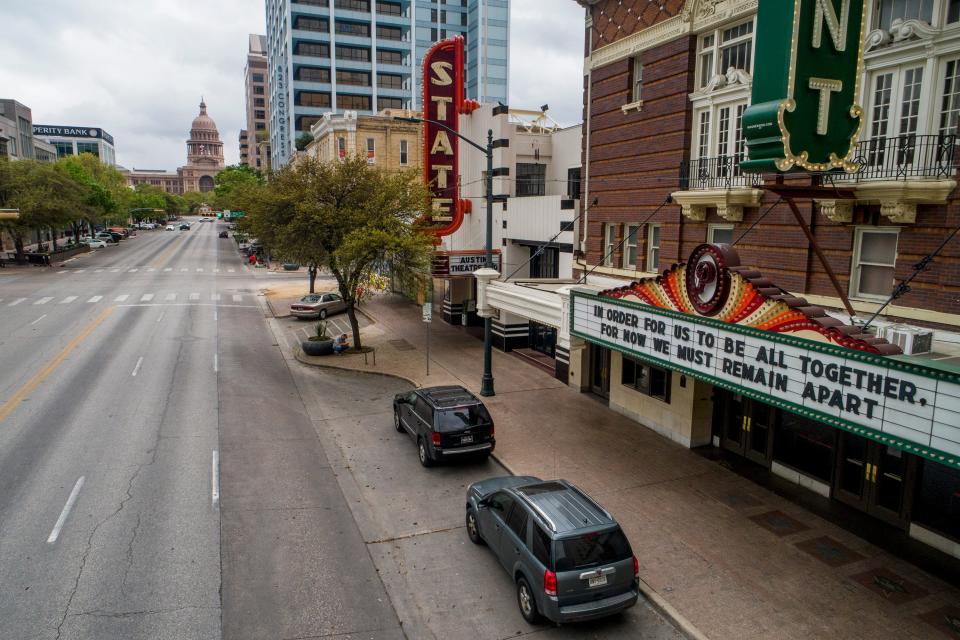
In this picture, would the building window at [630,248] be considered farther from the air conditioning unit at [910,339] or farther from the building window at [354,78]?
the building window at [354,78]

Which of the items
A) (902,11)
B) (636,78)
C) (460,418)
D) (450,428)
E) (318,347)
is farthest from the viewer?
(318,347)

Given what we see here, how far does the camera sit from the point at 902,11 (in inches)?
462

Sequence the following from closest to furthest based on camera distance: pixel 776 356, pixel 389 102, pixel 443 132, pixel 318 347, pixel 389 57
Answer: pixel 776 356
pixel 318 347
pixel 443 132
pixel 389 57
pixel 389 102

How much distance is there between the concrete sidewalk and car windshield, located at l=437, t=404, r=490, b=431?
133 cm

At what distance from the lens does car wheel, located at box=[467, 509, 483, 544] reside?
11.7 m

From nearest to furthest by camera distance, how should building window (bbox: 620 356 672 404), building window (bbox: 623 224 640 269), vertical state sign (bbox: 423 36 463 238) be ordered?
building window (bbox: 620 356 672 404)
building window (bbox: 623 224 640 269)
vertical state sign (bbox: 423 36 463 238)

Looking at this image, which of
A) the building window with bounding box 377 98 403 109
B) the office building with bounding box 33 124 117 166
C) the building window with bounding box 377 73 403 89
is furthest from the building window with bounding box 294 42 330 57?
the office building with bounding box 33 124 117 166

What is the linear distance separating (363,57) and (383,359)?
252 feet

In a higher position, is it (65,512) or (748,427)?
(748,427)

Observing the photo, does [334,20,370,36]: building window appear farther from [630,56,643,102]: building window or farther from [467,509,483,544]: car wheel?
[467,509,483,544]: car wheel

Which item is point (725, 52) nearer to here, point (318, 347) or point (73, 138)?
point (318, 347)

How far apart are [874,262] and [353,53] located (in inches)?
3551

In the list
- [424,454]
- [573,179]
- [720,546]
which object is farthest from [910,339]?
[573,179]

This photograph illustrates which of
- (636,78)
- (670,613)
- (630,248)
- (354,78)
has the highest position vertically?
(354,78)
